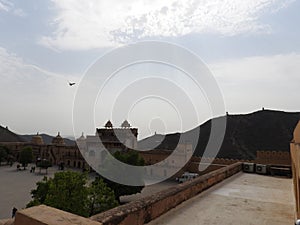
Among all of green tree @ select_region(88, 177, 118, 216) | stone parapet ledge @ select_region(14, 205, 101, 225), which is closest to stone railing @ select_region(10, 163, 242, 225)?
stone parapet ledge @ select_region(14, 205, 101, 225)

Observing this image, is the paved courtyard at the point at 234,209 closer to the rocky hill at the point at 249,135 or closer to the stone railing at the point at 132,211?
the stone railing at the point at 132,211

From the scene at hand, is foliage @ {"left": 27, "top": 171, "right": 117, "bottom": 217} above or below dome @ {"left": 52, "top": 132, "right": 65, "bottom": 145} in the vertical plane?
below

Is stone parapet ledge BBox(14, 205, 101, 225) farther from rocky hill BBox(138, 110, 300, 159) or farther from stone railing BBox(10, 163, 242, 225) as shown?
rocky hill BBox(138, 110, 300, 159)

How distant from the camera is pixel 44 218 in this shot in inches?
63.6

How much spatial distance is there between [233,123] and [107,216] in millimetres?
55577

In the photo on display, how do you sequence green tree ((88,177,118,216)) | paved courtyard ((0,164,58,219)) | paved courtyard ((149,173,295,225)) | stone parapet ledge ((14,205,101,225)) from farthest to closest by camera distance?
paved courtyard ((0,164,58,219)), green tree ((88,177,118,216)), paved courtyard ((149,173,295,225)), stone parapet ledge ((14,205,101,225))

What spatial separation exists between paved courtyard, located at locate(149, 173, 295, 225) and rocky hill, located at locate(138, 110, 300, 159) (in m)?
29.3

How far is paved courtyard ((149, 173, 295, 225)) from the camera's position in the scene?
13.0 ft

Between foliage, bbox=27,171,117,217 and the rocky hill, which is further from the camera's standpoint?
the rocky hill

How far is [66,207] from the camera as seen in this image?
10609 millimetres

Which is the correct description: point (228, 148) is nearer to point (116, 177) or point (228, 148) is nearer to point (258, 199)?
point (116, 177)

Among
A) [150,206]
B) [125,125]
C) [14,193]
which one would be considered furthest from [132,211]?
[125,125]

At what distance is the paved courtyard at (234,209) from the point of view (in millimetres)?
3975

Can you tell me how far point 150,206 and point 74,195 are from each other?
336 inches
